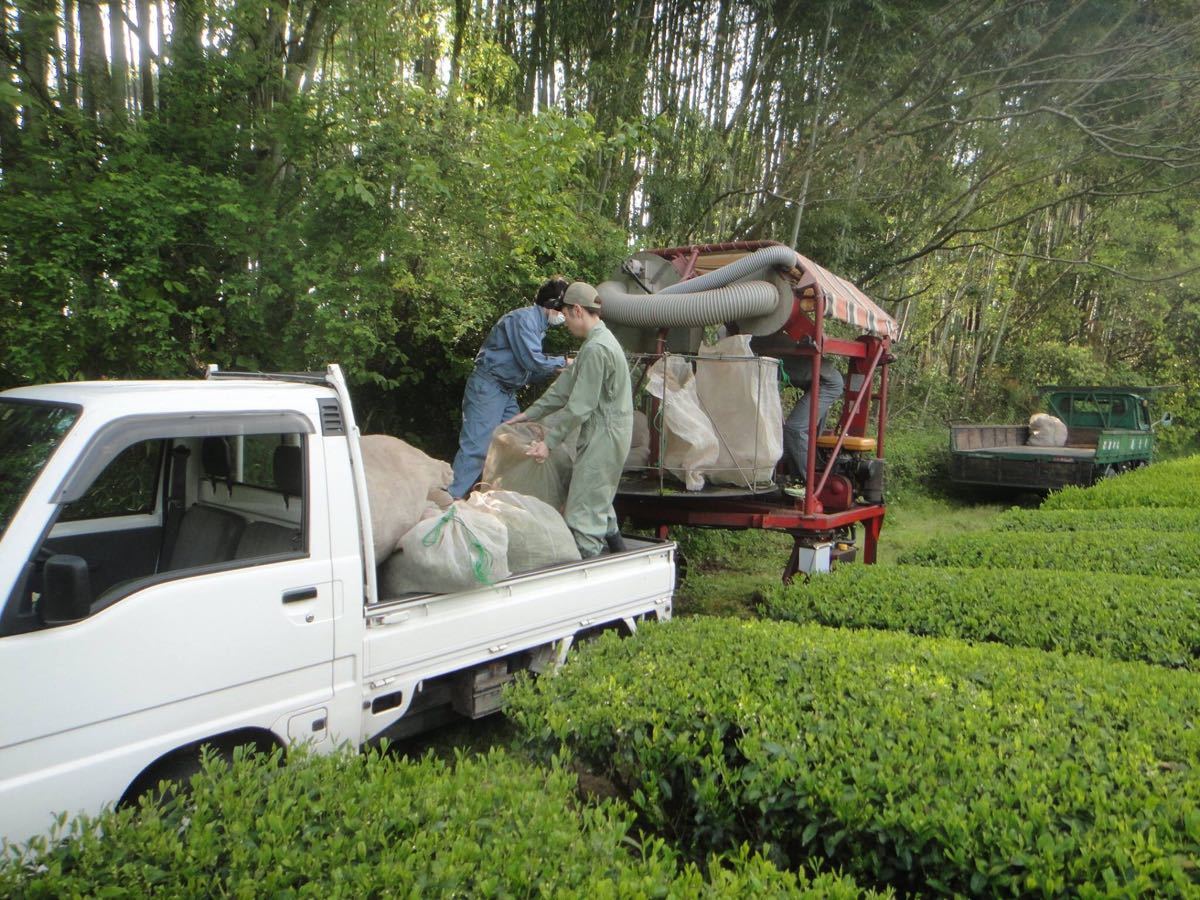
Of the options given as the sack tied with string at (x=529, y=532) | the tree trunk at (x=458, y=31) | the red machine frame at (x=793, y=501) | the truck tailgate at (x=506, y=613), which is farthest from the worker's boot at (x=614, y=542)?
the tree trunk at (x=458, y=31)

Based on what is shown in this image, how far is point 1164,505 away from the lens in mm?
9773

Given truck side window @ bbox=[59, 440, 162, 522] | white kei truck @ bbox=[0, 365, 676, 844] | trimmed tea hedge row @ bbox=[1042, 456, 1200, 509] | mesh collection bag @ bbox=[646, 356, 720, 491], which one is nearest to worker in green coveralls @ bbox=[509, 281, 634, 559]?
white kei truck @ bbox=[0, 365, 676, 844]

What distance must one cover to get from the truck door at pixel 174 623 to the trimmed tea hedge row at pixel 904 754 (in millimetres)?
918

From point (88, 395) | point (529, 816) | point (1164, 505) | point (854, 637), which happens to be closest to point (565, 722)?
point (529, 816)

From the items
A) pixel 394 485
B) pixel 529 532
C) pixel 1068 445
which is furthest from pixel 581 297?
pixel 1068 445

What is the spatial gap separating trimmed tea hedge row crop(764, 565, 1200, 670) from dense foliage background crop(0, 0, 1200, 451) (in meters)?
3.41

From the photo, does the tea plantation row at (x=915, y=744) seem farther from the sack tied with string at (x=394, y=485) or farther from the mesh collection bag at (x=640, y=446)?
the mesh collection bag at (x=640, y=446)

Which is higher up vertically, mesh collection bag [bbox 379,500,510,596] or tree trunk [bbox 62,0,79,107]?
tree trunk [bbox 62,0,79,107]

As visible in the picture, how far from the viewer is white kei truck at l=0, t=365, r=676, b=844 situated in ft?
7.75

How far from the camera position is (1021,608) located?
4852mm

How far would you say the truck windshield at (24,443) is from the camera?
2559 millimetres

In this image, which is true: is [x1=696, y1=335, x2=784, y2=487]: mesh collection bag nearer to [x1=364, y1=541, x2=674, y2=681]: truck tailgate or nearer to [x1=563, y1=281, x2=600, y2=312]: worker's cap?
[x1=563, y1=281, x2=600, y2=312]: worker's cap

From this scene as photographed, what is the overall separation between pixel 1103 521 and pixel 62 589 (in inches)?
347

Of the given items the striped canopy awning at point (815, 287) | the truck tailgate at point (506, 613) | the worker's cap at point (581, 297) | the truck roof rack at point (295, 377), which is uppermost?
the striped canopy awning at point (815, 287)
